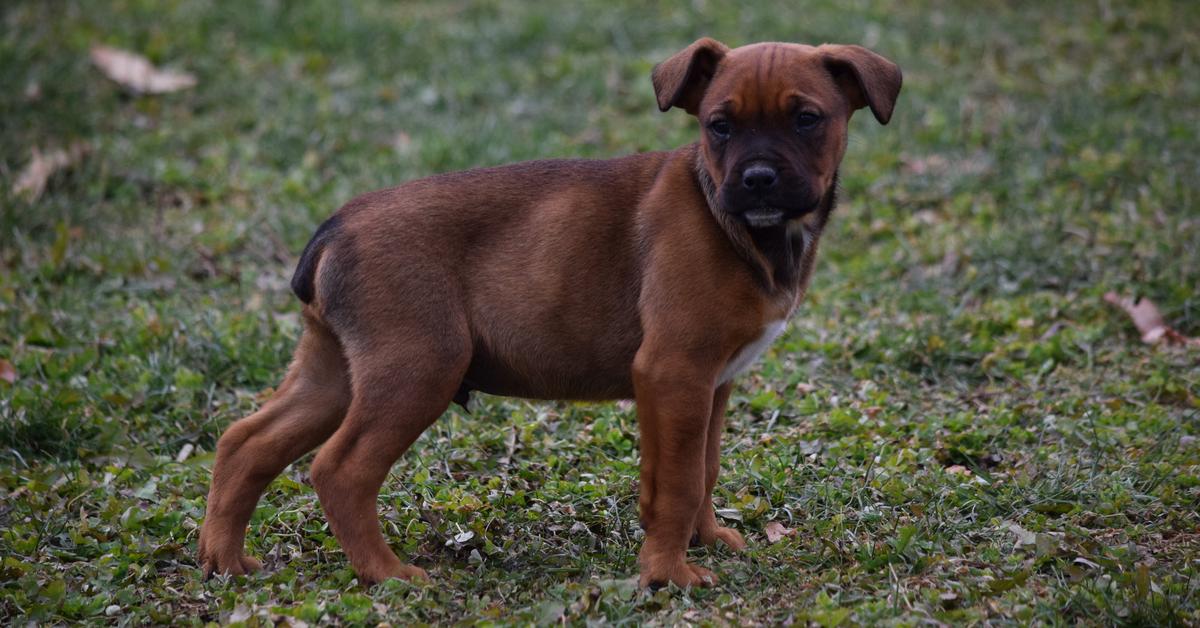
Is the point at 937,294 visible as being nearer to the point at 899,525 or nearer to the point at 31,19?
the point at 899,525

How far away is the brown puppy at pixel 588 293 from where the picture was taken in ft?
16.2

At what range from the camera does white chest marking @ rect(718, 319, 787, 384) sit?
509 cm

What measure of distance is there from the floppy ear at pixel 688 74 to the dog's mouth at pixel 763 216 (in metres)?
0.60

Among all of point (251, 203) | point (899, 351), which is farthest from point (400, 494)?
point (251, 203)

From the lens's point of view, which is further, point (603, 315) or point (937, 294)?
point (937, 294)

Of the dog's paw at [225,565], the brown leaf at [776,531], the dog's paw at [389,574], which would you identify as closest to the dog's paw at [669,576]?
the brown leaf at [776,531]

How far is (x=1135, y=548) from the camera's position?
4992mm

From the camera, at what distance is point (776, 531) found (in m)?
5.58

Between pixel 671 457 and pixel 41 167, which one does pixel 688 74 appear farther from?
pixel 41 167

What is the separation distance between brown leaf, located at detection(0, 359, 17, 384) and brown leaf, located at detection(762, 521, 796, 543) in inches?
158

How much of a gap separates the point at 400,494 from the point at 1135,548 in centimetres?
302

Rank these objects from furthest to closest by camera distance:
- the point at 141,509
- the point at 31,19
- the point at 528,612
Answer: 1. the point at 31,19
2. the point at 141,509
3. the point at 528,612

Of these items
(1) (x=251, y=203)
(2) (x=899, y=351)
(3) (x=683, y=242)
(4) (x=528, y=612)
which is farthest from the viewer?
(1) (x=251, y=203)

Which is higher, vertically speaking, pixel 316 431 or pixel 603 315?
pixel 603 315
